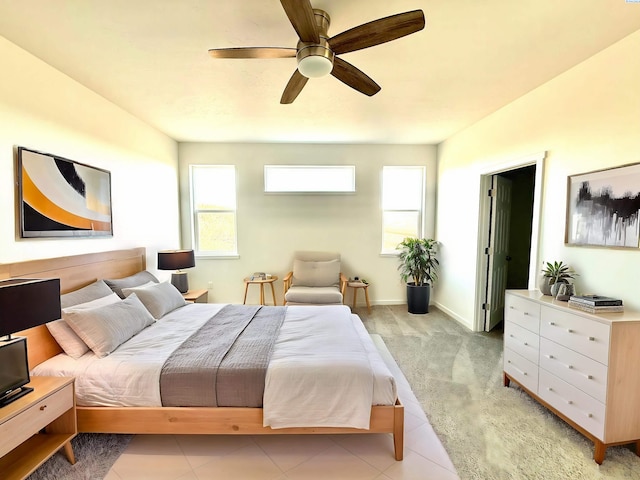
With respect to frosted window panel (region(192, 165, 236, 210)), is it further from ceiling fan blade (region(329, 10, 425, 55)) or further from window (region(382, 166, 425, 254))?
ceiling fan blade (region(329, 10, 425, 55))

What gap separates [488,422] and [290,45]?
10.3 ft

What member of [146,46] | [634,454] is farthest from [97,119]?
[634,454]

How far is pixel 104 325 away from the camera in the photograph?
1975mm

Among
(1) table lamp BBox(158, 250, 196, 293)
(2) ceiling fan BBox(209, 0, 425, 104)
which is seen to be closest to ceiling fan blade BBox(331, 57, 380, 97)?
(2) ceiling fan BBox(209, 0, 425, 104)

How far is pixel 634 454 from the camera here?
5.70 feet

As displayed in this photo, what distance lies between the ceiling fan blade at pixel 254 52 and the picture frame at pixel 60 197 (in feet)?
5.39

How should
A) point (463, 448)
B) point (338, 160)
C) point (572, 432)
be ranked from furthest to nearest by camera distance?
point (338, 160), point (572, 432), point (463, 448)

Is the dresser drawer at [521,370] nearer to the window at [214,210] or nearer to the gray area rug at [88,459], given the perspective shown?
the gray area rug at [88,459]

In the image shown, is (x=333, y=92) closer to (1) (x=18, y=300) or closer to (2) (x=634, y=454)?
(1) (x=18, y=300)

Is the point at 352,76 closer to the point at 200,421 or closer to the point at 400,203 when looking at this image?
the point at 200,421

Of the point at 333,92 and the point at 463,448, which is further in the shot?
the point at 333,92

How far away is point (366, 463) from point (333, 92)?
2984 millimetres

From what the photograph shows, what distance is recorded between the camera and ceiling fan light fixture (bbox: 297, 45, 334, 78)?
161 cm

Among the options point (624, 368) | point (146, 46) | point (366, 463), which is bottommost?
point (366, 463)
